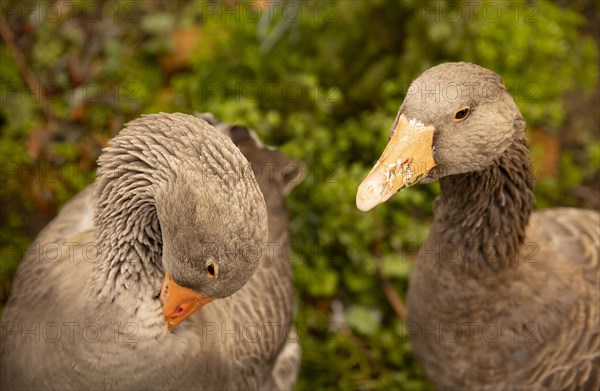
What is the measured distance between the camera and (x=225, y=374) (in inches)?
120

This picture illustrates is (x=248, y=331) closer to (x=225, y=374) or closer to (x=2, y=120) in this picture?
(x=225, y=374)

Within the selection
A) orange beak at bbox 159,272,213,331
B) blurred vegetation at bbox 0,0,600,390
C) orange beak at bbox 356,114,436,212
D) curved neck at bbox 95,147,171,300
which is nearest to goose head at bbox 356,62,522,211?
orange beak at bbox 356,114,436,212

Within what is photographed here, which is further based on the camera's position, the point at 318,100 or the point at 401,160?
the point at 318,100

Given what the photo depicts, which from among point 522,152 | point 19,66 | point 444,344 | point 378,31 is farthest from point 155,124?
point 19,66

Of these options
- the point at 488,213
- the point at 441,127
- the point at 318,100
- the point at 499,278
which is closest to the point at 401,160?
the point at 441,127

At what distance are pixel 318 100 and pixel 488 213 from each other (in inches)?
70.9

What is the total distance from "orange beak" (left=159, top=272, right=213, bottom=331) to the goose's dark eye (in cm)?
120

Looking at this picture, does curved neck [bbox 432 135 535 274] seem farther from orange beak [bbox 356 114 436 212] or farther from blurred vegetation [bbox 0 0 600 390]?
blurred vegetation [bbox 0 0 600 390]

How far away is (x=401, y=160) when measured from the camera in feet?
8.36

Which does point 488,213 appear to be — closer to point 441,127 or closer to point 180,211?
point 441,127

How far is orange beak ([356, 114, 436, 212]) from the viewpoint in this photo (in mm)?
2525

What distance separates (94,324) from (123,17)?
338 centimetres

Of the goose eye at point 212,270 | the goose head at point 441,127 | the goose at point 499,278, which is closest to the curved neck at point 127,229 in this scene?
the goose eye at point 212,270

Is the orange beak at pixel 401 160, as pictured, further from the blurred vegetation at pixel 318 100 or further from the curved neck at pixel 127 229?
the blurred vegetation at pixel 318 100
